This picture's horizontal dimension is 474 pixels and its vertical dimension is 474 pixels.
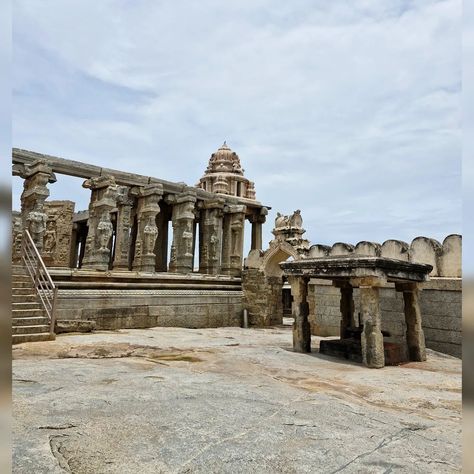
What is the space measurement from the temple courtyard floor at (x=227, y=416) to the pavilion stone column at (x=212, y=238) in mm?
9671

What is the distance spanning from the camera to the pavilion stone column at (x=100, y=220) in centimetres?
1185

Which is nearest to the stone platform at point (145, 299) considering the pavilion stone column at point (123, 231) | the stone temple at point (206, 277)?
the stone temple at point (206, 277)

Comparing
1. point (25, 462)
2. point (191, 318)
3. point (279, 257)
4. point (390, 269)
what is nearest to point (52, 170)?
point (191, 318)

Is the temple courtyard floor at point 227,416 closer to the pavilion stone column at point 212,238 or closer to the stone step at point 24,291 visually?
the stone step at point 24,291

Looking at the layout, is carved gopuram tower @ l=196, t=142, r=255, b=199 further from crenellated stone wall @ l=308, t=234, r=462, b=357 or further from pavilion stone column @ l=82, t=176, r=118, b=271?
crenellated stone wall @ l=308, t=234, r=462, b=357

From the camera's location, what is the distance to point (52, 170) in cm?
1207

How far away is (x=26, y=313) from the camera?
7.55 meters

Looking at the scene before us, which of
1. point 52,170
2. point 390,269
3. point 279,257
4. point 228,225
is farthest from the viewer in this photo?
point 228,225

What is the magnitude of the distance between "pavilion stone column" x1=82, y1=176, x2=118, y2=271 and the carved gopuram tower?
36.3ft

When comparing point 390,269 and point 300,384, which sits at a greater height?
point 390,269

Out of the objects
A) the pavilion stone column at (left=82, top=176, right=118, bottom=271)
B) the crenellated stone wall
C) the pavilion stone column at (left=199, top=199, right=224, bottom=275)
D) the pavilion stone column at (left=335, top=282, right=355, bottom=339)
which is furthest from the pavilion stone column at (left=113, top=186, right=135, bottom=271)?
the pavilion stone column at (left=335, top=282, right=355, bottom=339)

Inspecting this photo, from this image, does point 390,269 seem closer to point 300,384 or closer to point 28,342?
point 300,384

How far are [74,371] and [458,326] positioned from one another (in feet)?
23.3

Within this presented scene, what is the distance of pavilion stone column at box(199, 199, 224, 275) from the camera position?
51.5 feet
